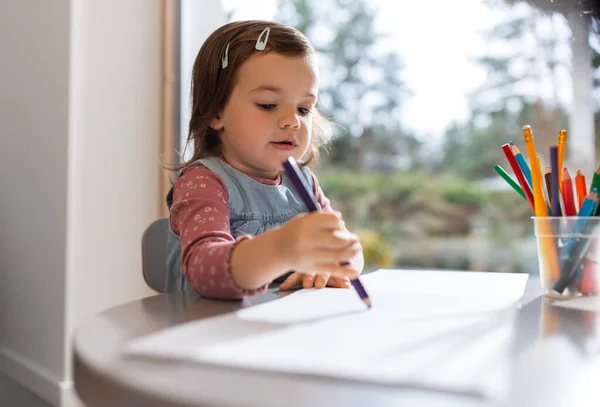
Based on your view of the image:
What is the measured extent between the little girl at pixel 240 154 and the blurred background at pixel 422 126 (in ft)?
9.77

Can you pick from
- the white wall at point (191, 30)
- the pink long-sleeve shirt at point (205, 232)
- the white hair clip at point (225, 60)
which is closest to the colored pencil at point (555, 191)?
the pink long-sleeve shirt at point (205, 232)

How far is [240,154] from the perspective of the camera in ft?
2.99

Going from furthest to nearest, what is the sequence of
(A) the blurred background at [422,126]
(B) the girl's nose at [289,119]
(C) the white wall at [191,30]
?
(A) the blurred background at [422,126] < (C) the white wall at [191,30] < (B) the girl's nose at [289,119]

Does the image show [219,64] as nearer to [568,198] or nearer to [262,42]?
[262,42]

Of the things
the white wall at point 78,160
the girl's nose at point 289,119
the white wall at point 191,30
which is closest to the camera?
the girl's nose at point 289,119

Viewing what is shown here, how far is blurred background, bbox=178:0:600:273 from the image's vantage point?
168 inches

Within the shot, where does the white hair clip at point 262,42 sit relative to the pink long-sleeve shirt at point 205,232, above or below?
above

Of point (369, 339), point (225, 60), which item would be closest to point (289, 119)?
point (225, 60)

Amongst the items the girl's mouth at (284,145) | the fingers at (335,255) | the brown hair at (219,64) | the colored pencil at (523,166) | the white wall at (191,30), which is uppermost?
the white wall at (191,30)

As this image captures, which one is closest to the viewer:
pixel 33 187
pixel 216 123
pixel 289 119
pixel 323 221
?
pixel 323 221

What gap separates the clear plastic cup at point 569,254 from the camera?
2.08 feet

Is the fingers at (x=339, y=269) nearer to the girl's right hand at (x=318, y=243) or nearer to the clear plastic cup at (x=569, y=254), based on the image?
the girl's right hand at (x=318, y=243)

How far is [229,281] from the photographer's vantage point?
607mm

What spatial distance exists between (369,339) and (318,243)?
0.13 m
